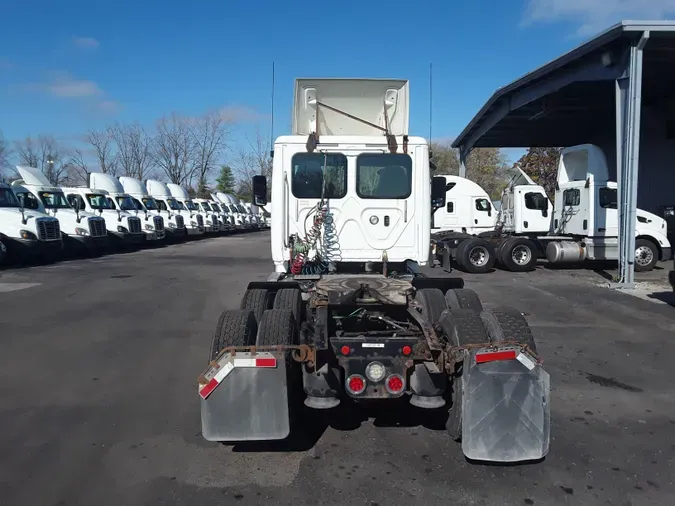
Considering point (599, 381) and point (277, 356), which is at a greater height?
point (277, 356)

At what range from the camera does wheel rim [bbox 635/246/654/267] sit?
1688cm

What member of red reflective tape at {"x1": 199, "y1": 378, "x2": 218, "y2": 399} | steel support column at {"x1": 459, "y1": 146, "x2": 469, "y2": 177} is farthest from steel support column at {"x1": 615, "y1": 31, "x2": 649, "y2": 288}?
steel support column at {"x1": 459, "y1": 146, "x2": 469, "y2": 177}

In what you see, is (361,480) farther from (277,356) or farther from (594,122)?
(594,122)

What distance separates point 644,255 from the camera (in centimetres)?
1692

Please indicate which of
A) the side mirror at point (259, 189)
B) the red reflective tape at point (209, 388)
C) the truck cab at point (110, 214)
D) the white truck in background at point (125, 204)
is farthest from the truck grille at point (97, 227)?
the red reflective tape at point (209, 388)

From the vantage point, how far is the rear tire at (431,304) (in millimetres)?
5293

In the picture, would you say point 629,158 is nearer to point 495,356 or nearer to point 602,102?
point 602,102

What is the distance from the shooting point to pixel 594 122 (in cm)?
2469

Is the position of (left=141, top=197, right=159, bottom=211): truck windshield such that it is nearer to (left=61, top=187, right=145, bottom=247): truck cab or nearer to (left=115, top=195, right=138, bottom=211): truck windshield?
(left=115, top=195, right=138, bottom=211): truck windshield

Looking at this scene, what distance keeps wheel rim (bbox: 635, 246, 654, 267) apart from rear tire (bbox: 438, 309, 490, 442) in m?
14.7

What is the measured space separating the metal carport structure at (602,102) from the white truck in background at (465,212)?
134 inches

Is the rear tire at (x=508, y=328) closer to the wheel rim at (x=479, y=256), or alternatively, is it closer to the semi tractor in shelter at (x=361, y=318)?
the semi tractor in shelter at (x=361, y=318)

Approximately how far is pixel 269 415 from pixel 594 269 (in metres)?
16.2

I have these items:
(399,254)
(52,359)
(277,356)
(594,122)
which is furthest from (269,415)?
(594,122)
